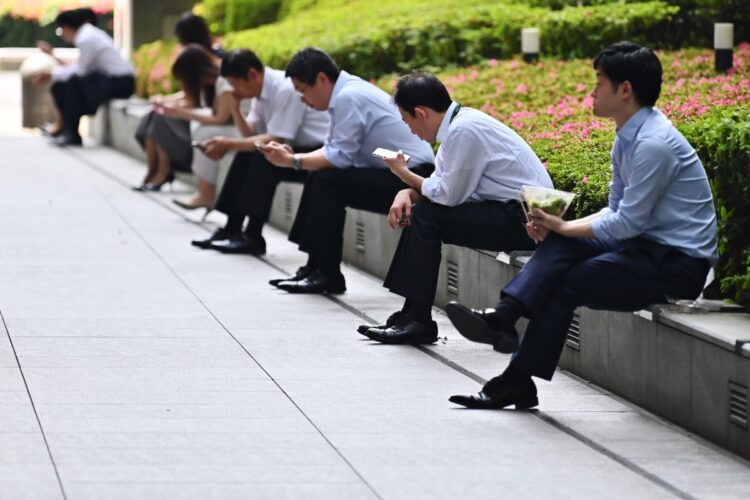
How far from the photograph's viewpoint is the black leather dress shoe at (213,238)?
11.2 meters

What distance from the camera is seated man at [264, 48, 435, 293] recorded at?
9.13m

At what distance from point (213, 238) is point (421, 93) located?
4052 millimetres

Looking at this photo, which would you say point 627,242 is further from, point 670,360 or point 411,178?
point 411,178

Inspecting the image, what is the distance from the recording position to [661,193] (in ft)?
20.5

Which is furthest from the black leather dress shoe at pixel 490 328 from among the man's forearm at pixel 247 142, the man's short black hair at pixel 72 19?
the man's short black hair at pixel 72 19

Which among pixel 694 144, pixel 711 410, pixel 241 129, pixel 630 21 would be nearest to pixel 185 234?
pixel 241 129

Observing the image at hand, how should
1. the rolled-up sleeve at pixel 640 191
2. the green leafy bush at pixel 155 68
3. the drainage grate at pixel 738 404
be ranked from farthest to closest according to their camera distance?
1. the green leafy bush at pixel 155 68
2. the rolled-up sleeve at pixel 640 191
3. the drainage grate at pixel 738 404

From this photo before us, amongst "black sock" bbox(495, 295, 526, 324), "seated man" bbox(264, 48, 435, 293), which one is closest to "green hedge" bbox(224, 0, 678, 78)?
"seated man" bbox(264, 48, 435, 293)

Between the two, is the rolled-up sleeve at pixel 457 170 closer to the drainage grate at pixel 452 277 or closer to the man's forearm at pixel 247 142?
the drainage grate at pixel 452 277

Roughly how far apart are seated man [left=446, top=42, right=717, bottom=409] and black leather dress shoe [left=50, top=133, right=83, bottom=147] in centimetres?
1336

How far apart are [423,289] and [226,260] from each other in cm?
333

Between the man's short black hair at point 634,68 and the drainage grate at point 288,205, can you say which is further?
the drainage grate at point 288,205

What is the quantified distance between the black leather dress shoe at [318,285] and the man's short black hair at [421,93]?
81.1 inches

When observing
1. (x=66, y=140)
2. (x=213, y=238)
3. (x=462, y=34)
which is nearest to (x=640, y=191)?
(x=213, y=238)
